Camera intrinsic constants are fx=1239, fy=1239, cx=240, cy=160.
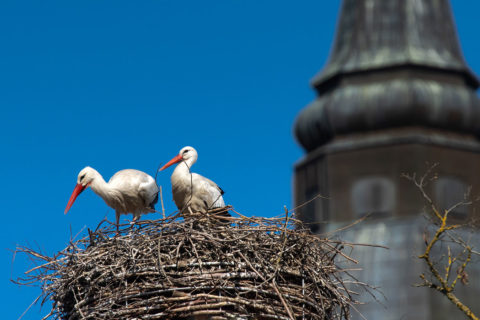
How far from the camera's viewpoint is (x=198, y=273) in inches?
476

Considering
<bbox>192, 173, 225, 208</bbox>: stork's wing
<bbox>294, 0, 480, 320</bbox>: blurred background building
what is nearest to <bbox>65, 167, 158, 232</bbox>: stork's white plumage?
<bbox>192, 173, 225, 208</bbox>: stork's wing

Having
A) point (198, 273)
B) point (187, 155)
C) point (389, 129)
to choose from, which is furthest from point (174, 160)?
point (389, 129)

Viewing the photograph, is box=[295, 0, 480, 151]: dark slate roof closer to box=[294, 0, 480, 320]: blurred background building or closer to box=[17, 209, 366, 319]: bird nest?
box=[294, 0, 480, 320]: blurred background building

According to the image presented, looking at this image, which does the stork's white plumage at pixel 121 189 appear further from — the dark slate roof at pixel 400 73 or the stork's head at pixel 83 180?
the dark slate roof at pixel 400 73

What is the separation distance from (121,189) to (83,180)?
1.62 feet

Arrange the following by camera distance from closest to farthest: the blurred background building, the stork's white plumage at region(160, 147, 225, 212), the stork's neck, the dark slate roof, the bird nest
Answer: the bird nest
the stork's white plumage at region(160, 147, 225, 212)
the stork's neck
the blurred background building
the dark slate roof

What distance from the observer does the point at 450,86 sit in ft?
192

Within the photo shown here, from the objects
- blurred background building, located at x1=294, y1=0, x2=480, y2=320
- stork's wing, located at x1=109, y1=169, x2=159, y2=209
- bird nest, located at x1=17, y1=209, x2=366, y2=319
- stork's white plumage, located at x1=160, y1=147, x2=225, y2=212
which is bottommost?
bird nest, located at x1=17, y1=209, x2=366, y2=319

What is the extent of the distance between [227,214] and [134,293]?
2.29 metres

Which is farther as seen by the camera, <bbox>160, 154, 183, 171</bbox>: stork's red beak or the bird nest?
<bbox>160, 154, 183, 171</bbox>: stork's red beak

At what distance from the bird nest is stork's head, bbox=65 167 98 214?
8.53ft

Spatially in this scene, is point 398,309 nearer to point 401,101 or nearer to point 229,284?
point 401,101

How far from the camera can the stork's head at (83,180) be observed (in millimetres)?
15648

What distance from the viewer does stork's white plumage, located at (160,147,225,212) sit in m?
15.3
